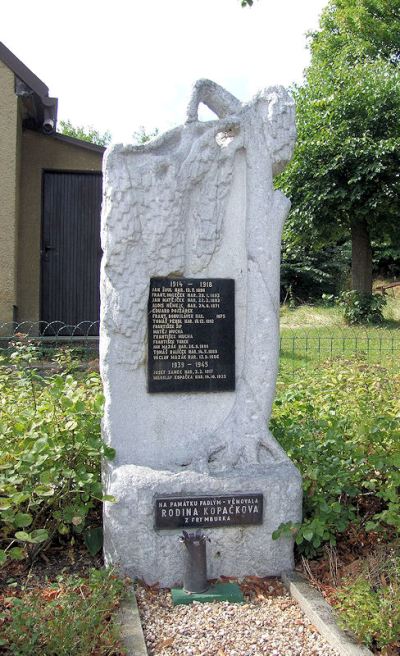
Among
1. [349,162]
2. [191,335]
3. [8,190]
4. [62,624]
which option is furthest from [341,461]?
[349,162]

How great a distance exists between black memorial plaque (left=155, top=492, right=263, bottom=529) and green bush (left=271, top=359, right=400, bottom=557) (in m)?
0.20

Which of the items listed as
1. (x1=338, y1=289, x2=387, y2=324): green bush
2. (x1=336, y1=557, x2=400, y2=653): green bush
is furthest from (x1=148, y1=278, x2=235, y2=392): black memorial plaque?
(x1=338, y1=289, x2=387, y2=324): green bush

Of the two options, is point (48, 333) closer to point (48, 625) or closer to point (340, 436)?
point (340, 436)

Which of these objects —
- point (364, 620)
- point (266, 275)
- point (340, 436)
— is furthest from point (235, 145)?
point (364, 620)

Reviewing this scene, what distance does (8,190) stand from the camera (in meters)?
10.0

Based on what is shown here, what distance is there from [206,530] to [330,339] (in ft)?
23.8

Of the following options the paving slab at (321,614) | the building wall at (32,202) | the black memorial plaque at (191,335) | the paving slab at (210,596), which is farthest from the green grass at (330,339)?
the building wall at (32,202)

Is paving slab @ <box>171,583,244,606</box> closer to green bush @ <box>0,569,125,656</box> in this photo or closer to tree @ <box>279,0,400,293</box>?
green bush @ <box>0,569,125,656</box>

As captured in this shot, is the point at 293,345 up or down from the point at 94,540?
up

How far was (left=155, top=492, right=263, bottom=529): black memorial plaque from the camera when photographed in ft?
11.9

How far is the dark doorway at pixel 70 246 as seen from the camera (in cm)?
1116

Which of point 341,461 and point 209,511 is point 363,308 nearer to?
point 341,461

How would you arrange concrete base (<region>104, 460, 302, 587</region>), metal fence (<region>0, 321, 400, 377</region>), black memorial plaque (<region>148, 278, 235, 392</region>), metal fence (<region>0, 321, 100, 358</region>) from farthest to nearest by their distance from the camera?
metal fence (<region>0, 321, 100, 358</region>), metal fence (<region>0, 321, 400, 377</region>), black memorial plaque (<region>148, 278, 235, 392</region>), concrete base (<region>104, 460, 302, 587</region>)

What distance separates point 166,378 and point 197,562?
106cm
